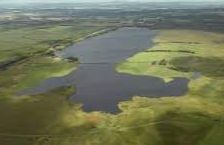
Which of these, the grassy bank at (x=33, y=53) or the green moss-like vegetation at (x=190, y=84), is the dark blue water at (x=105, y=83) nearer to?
the green moss-like vegetation at (x=190, y=84)

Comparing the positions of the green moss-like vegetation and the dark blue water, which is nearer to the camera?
the green moss-like vegetation

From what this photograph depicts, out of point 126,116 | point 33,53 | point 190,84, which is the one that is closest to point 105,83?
point 190,84

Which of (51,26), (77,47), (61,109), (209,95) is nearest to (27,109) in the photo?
(61,109)

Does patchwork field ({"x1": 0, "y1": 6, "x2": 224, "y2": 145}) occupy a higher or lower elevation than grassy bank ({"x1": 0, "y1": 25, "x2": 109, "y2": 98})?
higher

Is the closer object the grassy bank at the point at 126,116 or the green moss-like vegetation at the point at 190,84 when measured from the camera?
the grassy bank at the point at 126,116

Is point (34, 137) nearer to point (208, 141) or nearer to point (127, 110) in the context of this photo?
point (127, 110)

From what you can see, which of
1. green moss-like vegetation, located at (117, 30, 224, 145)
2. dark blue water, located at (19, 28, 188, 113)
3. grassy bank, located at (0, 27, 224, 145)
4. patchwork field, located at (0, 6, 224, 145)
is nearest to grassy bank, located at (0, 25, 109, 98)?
patchwork field, located at (0, 6, 224, 145)

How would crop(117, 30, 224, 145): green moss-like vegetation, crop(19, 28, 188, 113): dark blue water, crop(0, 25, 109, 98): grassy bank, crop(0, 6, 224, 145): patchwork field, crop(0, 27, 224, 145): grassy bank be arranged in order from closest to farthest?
crop(0, 27, 224, 145): grassy bank < crop(0, 6, 224, 145): patchwork field < crop(117, 30, 224, 145): green moss-like vegetation < crop(19, 28, 188, 113): dark blue water < crop(0, 25, 109, 98): grassy bank

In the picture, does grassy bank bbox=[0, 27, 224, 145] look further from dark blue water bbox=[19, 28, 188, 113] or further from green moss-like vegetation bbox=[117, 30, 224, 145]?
dark blue water bbox=[19, 28, 188, 113]

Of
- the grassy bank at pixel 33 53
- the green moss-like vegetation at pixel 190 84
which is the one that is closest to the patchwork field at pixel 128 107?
the green moss-like vegetation at pixel 190 84

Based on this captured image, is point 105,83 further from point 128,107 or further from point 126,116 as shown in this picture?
point 126,116
